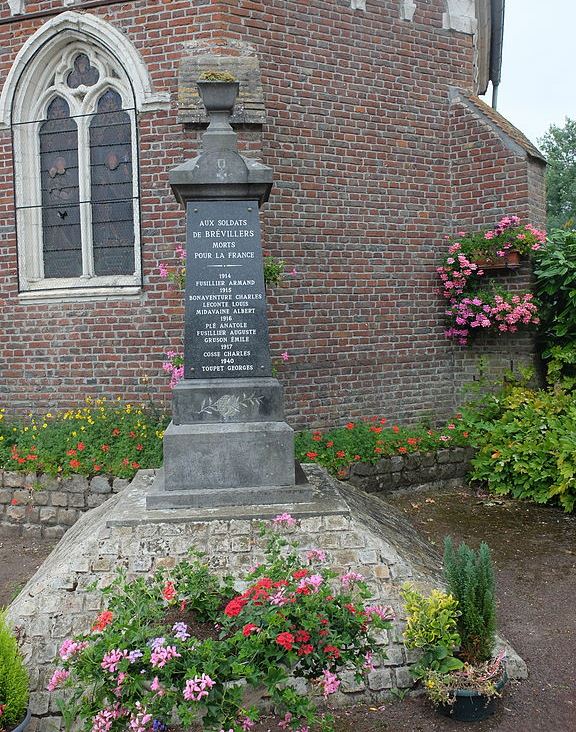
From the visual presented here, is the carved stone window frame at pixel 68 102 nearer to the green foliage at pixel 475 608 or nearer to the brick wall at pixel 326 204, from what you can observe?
the brick wall at pixel 326 204

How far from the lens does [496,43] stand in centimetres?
1141

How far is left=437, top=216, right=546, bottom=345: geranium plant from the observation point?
8297 millimetres

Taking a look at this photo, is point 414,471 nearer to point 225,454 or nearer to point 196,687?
point 225,454

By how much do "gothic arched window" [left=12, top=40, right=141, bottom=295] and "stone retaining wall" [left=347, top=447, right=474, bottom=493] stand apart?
342 centimetres

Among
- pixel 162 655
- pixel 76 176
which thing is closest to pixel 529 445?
pixel 162 655

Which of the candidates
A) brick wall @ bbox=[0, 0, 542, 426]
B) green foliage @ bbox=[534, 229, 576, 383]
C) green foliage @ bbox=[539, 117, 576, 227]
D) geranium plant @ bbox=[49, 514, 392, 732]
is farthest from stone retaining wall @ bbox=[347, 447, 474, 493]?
green foliage @ bbox=[539, 117, 576, 227]

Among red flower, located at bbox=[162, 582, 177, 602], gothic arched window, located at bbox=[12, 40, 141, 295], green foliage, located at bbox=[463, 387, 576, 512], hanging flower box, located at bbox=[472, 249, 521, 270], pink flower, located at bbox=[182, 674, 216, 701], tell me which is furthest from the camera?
hanging flower box, located at bbox=[472, 249, 521, 270]

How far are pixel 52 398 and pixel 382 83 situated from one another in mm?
5606

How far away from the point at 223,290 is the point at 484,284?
510 centimetres

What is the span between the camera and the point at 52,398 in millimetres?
8039

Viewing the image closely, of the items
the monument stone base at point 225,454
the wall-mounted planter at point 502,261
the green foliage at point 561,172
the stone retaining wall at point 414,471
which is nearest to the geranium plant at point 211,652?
the monument stone base at point 225,454

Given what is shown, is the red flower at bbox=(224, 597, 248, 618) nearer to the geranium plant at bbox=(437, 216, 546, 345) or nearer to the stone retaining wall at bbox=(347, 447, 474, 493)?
the stone retaining wall at bbox=(347, 447, 474, 493)

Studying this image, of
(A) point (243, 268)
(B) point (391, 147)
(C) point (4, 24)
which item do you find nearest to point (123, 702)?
(A) point (243, 268)

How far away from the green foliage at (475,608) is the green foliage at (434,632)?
6cm
